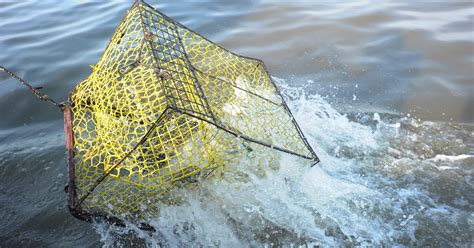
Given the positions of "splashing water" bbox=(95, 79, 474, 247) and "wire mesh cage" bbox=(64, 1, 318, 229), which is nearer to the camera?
"wire mesh cage" bbox=(64, 1, 318, 229)

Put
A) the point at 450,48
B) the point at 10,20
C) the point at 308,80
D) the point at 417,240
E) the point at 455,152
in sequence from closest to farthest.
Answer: the point at 417,240
the point at 455,152
the point at 308,80
the point at 450,48
the point at 10,20

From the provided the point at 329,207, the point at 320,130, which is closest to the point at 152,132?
the point at 329,207

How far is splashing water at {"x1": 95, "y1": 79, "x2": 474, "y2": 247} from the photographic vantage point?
9.31 feet

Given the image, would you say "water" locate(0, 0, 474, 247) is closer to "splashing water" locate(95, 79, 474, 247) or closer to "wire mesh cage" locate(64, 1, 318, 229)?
"splashing water" locate(95, 79, 474, 247)

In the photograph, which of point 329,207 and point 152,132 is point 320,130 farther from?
point 152,132

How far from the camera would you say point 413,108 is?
4.25m

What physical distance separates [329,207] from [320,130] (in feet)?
3.65

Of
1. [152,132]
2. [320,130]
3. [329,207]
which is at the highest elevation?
[152,132]

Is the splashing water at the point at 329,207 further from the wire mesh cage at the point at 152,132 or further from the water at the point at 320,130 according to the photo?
the wire mesh cage at the point at 152,132

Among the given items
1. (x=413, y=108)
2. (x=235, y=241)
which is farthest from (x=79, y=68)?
(x=413, y=108)

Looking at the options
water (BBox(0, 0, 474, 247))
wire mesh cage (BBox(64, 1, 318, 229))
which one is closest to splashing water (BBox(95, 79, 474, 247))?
water (BBox(0, 0, 474, 247))

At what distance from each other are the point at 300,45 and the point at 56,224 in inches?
170

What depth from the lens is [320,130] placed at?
389 cm

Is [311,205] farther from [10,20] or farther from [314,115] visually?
[10,20]
